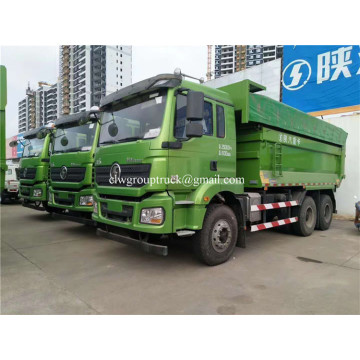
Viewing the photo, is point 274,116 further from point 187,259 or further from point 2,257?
point 2,257

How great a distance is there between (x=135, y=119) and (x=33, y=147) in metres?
5.96

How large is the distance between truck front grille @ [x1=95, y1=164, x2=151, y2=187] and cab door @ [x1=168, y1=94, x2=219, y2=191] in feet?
1.10

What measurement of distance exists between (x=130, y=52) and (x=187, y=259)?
10088 cm

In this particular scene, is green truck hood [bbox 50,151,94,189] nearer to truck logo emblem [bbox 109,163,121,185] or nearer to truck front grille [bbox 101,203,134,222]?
truck front grille [bbox 101,203,134,222]

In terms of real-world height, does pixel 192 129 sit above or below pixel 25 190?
above

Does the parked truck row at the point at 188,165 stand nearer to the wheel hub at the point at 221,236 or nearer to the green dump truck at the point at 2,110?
the wheel hub at the point at 221,236

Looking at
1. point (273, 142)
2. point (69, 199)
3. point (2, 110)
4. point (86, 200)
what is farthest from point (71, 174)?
point (273, 142)

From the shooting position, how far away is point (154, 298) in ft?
10.8

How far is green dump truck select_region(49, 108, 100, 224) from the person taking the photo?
240 inches

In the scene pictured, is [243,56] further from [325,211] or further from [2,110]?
[2,110]

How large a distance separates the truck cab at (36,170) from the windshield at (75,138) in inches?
36.8

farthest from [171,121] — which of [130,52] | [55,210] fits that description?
[130,52]

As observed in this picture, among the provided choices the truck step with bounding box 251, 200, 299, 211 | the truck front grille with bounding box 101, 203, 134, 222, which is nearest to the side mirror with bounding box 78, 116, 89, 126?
the truck front grille with bounding box 101, 203, 134, 222

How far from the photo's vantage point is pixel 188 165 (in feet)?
13.0
